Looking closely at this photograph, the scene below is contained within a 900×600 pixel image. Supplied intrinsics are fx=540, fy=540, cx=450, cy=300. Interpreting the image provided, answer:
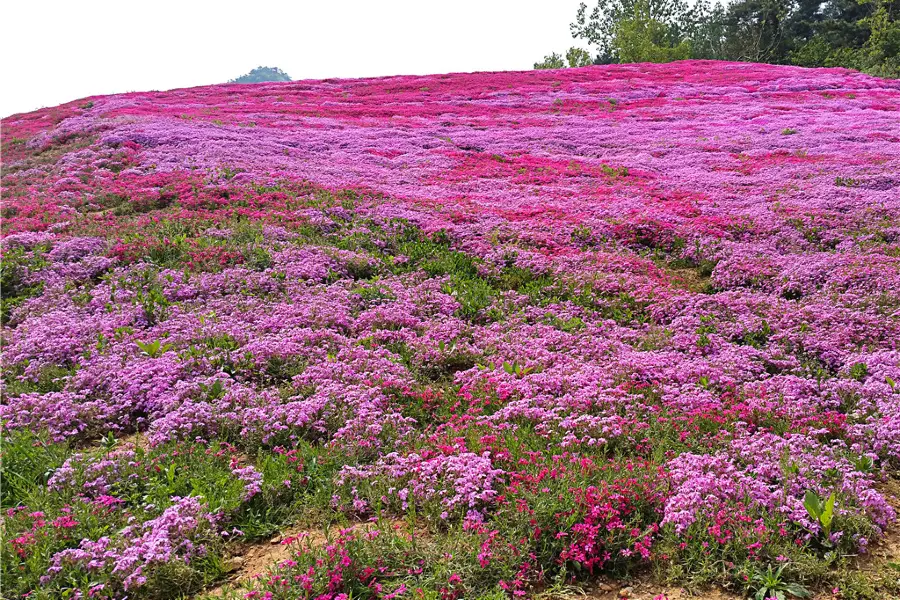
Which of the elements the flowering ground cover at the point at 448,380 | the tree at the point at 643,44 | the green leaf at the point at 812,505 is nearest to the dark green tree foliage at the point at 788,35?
the tree at the point at 643,44

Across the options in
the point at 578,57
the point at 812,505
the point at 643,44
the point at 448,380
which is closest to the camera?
the point at 812,505

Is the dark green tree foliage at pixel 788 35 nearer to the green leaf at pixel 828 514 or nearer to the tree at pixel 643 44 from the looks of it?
the tree at pixel 643 44

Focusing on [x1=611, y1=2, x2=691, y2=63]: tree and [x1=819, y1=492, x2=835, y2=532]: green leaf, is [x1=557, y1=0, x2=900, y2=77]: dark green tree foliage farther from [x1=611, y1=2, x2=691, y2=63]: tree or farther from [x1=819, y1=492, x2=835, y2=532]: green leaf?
[x1=819, y1=492, x2=835, y2=532]: green leaf

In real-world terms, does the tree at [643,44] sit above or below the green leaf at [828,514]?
above

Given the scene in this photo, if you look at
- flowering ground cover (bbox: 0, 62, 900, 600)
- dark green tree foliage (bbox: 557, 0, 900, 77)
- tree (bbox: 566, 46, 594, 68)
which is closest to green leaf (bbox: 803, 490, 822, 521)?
flowering ground cover (bbox: 0, 62, 900, 600)

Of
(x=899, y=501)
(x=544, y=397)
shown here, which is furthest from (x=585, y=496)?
(x=899, y=501)

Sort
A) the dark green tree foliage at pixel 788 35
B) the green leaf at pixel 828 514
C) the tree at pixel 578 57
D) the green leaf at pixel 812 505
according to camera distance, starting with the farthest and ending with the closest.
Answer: the tree at pixel 578 57 < the dark green tree foliage at pixel 788 35 < the green leaf at pixel 812 505 < the green leaf at pixel 828 514

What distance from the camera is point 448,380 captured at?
8930 mm

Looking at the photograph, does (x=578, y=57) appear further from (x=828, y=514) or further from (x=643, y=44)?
(x=828, y=514)

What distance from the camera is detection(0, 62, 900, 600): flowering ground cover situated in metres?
5.33

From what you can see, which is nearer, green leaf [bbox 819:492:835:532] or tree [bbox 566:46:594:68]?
green leaf [bbox 819:492:835:532]

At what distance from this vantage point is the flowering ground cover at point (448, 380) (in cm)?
533

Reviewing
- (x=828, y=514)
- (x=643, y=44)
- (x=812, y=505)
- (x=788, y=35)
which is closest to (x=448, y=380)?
(x=812, y=505)

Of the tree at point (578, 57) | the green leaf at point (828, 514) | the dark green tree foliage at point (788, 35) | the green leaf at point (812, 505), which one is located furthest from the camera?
the tree at point (578, 57)
